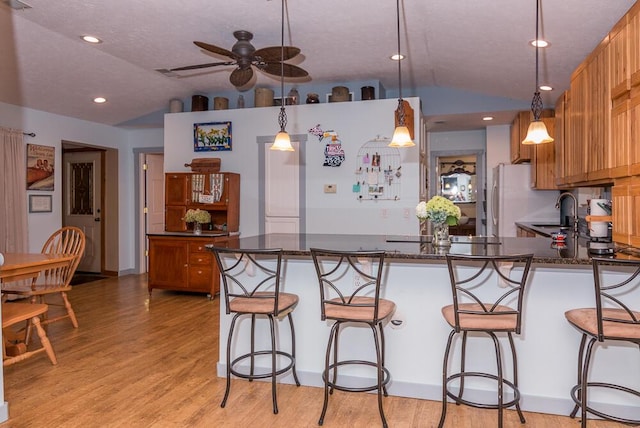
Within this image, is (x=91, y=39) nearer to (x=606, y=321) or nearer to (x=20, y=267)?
(x=20, y=267)

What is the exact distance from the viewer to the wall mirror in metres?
9.99

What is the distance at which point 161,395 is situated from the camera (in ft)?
9.79

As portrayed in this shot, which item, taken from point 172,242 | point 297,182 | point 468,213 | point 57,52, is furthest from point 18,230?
point 468,213

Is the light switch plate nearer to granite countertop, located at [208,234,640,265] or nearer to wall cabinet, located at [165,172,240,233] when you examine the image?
wall cabinet, located at [165,172,240,233]

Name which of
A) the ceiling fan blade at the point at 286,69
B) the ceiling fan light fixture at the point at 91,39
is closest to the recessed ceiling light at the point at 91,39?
the ceiling fan light fixture at the point at 91,39

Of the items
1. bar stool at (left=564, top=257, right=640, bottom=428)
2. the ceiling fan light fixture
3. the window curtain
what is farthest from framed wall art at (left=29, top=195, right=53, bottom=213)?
bar stool at (left=564, top=257, right=640, bottom=428)

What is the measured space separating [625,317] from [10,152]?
6437mm

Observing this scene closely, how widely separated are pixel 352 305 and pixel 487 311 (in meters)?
0.71

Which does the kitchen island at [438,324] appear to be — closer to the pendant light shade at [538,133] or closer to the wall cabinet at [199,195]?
the pendant light shade at [538,133]

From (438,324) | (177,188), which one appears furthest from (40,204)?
(438,324)

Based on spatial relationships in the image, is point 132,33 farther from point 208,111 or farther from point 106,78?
point 208,111

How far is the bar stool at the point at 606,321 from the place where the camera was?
7.17 ft

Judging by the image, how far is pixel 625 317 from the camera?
7.59ft

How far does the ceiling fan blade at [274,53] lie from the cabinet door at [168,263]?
3.04 metres
